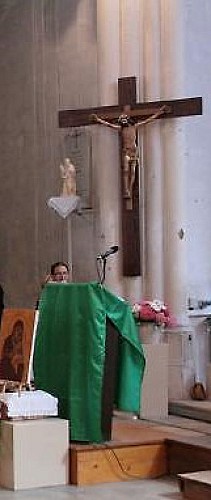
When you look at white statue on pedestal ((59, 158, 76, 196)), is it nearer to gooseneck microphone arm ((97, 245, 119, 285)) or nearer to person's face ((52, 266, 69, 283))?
gooseneck microphone arm ((97, 245, 119, 285))

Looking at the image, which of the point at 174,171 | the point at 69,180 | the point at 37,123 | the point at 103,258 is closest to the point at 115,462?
the point at 103,258

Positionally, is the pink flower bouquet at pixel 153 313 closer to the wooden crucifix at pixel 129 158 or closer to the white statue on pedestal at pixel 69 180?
the wooden crucifix at pixel 129 158

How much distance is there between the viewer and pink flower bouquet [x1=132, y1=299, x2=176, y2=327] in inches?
339

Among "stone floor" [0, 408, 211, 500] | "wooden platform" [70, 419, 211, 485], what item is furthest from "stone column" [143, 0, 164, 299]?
"stone floor" [0, 408, 211, 500]

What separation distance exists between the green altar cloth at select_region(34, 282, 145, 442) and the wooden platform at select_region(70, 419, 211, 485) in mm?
141

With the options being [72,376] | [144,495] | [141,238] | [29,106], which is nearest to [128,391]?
[72,376]

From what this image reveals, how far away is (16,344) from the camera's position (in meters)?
6.66

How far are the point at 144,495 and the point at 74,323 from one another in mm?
1196

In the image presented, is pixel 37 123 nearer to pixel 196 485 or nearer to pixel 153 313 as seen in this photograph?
pixel 153 313

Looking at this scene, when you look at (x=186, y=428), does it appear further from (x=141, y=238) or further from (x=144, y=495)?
(x=141, y=238)

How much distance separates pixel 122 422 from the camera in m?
7.76

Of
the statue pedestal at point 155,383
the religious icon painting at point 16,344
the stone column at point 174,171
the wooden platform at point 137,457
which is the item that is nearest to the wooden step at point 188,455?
the wooden platform at point 137,457

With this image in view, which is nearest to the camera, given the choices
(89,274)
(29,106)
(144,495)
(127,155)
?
(144,495)

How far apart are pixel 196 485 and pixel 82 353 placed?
116 cm
